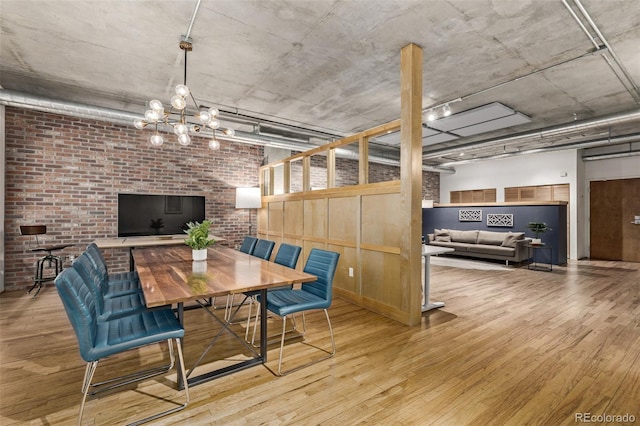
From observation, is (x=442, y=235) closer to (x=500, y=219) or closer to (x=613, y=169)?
(x=500, y=219)

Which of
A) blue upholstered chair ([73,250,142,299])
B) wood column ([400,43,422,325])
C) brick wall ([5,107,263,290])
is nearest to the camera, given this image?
blue upholstered chair ([73,250,142,299])

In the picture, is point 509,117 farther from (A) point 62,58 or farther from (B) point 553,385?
(A) point 62,58

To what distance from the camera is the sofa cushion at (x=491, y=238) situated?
25.4 feet

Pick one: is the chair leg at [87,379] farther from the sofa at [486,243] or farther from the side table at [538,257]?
the side table at [538,257]

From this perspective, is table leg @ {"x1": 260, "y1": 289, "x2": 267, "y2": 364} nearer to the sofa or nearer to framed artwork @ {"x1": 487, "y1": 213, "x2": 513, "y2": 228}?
the sofa

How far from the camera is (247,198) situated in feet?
20.7

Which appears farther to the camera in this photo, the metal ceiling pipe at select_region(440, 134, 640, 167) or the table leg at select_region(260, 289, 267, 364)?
the metal ceiling pipe at select_region(440, 134, 640, 167)

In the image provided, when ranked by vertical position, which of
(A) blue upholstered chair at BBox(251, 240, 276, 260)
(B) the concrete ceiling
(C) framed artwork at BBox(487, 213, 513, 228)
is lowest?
(A) blue upholstered chair at BBox(251, 240, 276, 260)

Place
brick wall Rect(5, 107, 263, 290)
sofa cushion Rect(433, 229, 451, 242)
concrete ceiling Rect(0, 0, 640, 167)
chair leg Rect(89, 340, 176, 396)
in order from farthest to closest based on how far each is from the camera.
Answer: sofa cushion Rect(433, 229, 451, 242)
brick wall Rect(5, 107, 263, 290)
concrete ceiling Rect(0, 0, 640, 167)
chair leg Rect(89, 340, 176, 396)

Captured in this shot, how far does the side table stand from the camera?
681 centimetres

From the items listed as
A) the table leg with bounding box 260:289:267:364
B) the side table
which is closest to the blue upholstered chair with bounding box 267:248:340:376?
the table leg with bounding box 260:289:267:364

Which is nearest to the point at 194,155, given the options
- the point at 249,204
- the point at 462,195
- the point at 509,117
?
the point at 249,204

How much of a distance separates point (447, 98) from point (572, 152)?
5.85m

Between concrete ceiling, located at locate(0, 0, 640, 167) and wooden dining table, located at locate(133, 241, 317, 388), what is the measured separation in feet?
7.68
